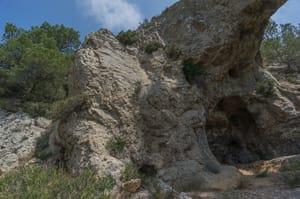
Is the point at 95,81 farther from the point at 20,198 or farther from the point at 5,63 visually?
the point at 5,63

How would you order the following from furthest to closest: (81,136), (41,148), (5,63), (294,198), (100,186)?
(5,63) → (41,148) → (81,136) → (294,198) → (100,186)

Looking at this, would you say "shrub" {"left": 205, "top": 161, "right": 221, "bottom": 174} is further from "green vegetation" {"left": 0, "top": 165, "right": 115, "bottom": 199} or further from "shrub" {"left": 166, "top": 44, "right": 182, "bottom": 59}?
"green vegetation" {"left": 0, "top": 165, "right": 115, "bottom": 199}

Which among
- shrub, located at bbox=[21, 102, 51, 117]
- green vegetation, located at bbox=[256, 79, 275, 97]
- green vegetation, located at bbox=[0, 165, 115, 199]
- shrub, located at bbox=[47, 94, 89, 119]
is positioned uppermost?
green vegetation, located at bbox=[256, 79, 275, 97]

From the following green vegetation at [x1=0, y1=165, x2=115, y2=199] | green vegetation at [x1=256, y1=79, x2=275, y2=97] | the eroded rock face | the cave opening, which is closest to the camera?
green vegetation at [x1=0, y1=165, x2=115, y2=199]

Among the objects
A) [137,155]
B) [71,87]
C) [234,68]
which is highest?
[234,68]

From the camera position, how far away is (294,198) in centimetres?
789

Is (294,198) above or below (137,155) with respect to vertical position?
below

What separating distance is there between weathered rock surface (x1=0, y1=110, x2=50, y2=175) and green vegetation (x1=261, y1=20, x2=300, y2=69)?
1911 cm

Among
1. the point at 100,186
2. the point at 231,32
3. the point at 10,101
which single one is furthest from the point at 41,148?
the point at 231,32

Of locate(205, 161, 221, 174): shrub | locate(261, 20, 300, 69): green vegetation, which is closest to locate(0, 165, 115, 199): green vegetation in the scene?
locate(205, 161, 221, 174): shrub

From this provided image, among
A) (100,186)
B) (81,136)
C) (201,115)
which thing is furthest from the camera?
(201,115)

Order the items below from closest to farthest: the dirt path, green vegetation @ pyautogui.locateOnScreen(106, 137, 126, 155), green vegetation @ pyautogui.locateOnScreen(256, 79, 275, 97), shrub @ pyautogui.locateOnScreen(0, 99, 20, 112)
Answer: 1. the dirt path
2. green vegetation @ pyautogui.locateOnScreen(106, 137, 126, 155)
3. shrub @ pyautogui.locateOnScreen(0, 99, 20, 112)
4. green vegetation @ pyautogui.locateOnScreen(256, 79, 275, 97)

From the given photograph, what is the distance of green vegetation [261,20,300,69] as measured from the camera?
79.6ft

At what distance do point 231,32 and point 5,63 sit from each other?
12.8 meters
